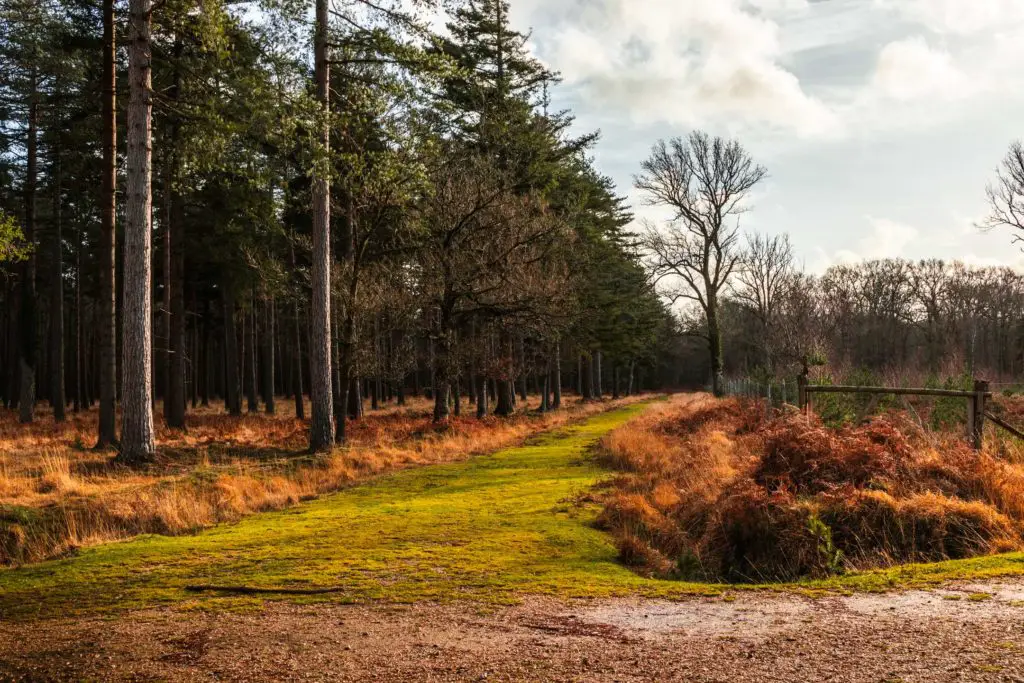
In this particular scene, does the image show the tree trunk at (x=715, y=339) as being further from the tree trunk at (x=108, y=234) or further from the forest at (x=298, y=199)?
the tree trunk at (x=108, y=234)

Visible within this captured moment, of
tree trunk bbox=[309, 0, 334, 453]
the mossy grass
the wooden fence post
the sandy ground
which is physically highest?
tree trunk bbox=[309, 0, 334, 453]

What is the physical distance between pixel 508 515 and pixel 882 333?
235 feet

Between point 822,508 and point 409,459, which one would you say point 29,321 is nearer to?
point 409,459

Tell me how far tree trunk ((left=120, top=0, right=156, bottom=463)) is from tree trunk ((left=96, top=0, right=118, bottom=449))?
2075 millimetres

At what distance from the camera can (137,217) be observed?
43.3ft

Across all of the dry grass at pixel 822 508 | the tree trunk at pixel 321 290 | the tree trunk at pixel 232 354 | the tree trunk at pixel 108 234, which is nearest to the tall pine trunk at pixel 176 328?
the tree trunk at pixel 108 234

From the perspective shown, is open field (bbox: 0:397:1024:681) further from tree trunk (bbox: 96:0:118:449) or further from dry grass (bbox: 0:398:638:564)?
tree trunk (bbox: 96:0:118:449)

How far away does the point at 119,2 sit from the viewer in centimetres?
1638

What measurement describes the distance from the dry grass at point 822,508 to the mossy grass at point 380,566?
2.23 feet

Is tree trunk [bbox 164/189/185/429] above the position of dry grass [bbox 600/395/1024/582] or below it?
above

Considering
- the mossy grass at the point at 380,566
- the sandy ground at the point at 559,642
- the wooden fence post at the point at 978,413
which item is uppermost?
the wooden fence post at the point at 978,413

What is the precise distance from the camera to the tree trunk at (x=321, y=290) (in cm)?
1628

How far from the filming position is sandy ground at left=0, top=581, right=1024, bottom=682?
13.9ft

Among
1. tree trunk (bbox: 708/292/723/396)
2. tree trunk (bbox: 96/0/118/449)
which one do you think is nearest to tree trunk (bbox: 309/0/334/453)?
tree trunk (bbox: 96/0/118/449)
